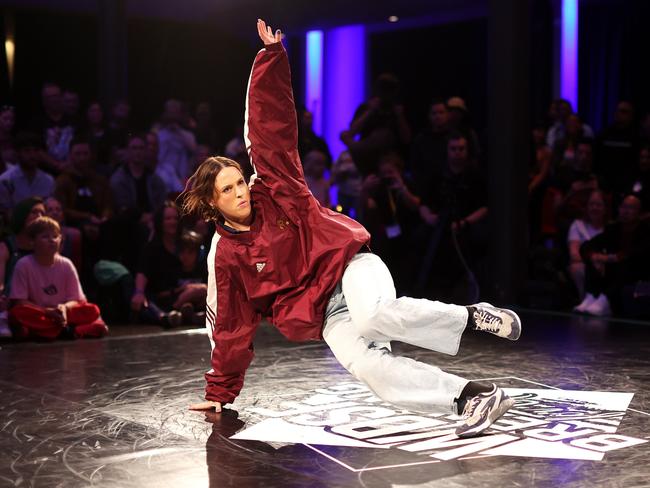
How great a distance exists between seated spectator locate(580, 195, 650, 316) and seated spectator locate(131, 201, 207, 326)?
2.54 meters

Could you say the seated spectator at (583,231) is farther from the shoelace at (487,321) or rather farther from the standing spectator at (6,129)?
the standing spectator at (6,129)

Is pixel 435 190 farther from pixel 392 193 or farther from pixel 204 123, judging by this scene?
pixel 204 123

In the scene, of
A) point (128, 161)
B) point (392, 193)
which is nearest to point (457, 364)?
point (392, 193)

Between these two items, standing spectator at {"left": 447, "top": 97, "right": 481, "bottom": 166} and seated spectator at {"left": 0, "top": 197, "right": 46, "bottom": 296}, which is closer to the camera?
seated spectator at {"left": 0, "top": 197, "right": 46, "bottom": 296}

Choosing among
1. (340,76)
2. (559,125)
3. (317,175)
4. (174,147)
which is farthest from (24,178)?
(340,76)

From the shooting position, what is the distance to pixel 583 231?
7.01 m

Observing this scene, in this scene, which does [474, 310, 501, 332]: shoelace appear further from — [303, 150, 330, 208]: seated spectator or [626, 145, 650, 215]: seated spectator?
[303, 150, 330, 208]: seated spectator

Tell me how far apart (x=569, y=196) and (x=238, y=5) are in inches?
188

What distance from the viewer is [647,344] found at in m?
5.46

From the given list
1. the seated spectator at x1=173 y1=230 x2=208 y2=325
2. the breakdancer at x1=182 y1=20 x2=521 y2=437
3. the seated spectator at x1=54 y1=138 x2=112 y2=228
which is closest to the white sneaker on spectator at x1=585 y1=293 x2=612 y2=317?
the seated spectator at x1=173 y1=230 x2=208 y2=325

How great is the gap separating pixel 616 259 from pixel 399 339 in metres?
3.77

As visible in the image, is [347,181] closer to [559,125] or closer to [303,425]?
[559,125]

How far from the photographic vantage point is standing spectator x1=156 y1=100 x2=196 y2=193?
817 cm

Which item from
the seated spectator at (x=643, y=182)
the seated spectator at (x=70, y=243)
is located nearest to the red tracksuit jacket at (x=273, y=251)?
the seated spectator at (x=70, y=243)
